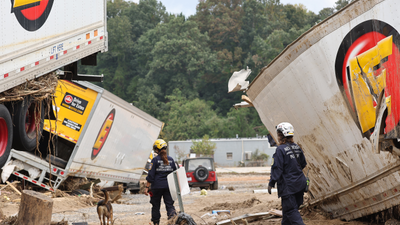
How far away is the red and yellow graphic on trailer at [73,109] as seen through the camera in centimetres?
1225

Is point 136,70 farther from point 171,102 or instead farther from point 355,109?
point 355,109

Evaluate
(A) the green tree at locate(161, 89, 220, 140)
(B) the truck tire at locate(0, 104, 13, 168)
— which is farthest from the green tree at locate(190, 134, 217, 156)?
(B) the truck tire at locate(0, 104, 13, 168)

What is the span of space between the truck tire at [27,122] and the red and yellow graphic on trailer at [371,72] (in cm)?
474

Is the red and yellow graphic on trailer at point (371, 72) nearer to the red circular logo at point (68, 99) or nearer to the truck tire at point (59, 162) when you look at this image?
the red circular logo at point (68, 99)

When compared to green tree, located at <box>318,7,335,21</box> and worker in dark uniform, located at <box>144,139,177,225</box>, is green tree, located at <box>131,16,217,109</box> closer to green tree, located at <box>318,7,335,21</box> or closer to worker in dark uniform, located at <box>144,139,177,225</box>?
green tree, located at <box>318,7,335,21</box>

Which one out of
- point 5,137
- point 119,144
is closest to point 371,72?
point 5,137

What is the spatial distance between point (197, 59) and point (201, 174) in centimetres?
5151

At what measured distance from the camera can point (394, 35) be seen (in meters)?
5.00

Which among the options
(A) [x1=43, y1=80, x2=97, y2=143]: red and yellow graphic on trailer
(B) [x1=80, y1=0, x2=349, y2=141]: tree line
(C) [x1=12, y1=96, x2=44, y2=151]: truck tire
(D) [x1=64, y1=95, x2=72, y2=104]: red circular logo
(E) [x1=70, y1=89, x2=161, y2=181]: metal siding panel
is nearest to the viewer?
(C) [x1=12, y1=96, x2=44, y2=151]: truck tire

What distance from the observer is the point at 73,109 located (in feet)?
40.7

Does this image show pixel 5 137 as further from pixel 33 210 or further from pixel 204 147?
pixel 204 147

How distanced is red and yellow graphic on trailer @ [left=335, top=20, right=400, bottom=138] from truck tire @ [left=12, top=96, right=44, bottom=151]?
474 centimetres

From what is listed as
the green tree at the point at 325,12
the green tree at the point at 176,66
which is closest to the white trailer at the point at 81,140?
the green tree at the point at 176,66

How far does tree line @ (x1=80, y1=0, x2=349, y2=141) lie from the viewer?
206 feet
